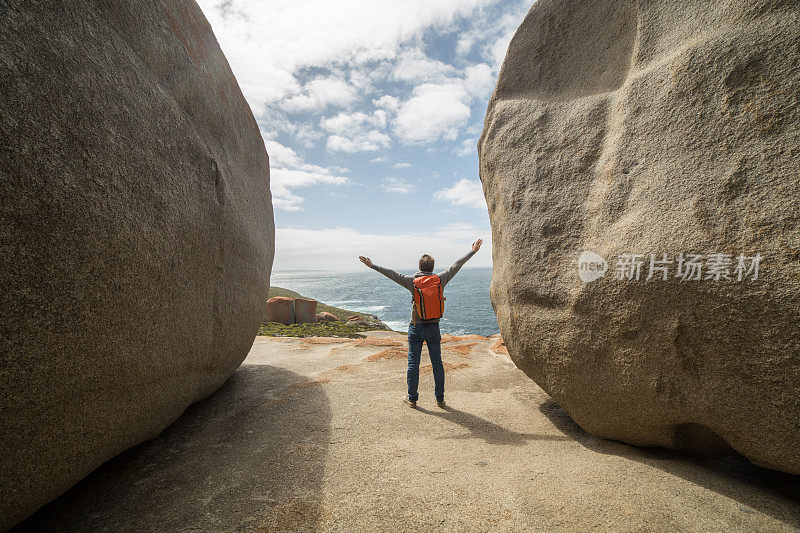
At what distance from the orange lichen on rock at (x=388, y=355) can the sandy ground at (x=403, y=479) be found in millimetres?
2589

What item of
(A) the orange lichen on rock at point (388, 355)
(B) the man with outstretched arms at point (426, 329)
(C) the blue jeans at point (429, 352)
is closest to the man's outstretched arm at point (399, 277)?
(B) the man with outstretched arms at point (426, 329)

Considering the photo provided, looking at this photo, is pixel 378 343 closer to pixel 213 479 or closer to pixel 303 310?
pixel 213 479

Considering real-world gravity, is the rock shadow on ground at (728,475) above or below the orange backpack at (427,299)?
below

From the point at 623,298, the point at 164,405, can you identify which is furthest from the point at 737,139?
the point at 164,405

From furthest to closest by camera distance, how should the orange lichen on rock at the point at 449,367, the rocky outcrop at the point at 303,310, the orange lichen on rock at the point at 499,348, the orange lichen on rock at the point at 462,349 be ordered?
the rocky outcrop at the point at 303,310 → the orange lichen on rock at the point at 462,349 → the orange lichen on rock at the point at 499,348 → the orange lichen on rock at the point at 449,367

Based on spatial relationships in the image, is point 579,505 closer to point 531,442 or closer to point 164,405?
point 531,442

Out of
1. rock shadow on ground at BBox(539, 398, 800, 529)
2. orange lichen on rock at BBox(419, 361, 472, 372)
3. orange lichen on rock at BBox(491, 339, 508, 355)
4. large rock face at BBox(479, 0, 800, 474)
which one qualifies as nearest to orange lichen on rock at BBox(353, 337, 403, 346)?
orange lichen on rock at BBox(419, 361, 472, 372)

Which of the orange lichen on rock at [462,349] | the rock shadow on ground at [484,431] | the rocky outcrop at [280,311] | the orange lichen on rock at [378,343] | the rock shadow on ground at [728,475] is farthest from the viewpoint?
the rocky outcrop at [280,311]

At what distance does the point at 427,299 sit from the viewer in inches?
193

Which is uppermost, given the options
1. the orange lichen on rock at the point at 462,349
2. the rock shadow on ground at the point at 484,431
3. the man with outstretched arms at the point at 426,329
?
the man with outstretched arms at the point at 426,329

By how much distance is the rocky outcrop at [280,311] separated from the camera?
22.0m

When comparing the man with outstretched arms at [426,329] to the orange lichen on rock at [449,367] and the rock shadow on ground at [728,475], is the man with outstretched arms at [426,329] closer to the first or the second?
the orange lichen on rock at [449,367]

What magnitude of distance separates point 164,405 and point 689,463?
194 inches

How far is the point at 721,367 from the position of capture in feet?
9.09
